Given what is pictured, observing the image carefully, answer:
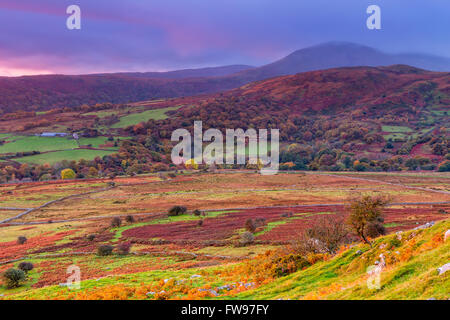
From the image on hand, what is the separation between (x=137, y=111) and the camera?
174375 mm

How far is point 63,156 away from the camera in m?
113

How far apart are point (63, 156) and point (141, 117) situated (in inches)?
2139

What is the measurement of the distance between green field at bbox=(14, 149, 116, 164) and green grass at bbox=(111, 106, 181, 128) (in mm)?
36940

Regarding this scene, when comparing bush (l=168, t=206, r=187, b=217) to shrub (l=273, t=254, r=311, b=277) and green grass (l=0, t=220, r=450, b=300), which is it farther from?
shrub (l=273, t=254, r=311, b=277)

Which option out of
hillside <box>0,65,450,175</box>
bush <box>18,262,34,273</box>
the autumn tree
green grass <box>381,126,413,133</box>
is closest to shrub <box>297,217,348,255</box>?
the autumn tree

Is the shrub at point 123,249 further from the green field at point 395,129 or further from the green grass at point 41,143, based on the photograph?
the green field at point 395,129

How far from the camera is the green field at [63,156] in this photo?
357 ft

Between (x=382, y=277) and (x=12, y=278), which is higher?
(x=382, y=277)

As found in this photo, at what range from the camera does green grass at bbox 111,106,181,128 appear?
154 meters

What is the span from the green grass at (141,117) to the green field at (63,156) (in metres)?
36.9

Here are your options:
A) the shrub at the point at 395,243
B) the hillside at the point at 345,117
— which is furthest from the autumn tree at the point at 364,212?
the hillside at the point at 345,117

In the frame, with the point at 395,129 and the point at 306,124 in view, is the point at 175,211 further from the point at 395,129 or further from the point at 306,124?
the point at 306,124

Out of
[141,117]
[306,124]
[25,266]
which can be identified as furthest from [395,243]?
[141,117]
